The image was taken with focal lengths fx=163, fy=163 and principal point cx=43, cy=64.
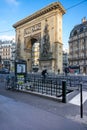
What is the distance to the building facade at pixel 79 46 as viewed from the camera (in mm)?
62844

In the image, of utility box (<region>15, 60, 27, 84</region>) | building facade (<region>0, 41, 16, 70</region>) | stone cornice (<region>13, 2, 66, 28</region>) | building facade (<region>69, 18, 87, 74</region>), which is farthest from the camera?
building facade (<region>0, 41, 16, 70</region>)

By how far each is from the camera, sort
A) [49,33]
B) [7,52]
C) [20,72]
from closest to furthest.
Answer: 1. [20,72]
2. [49,33]
3. [7,52]

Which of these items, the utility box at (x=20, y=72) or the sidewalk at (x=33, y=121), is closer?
the sidewalk at (x=33, y=121)

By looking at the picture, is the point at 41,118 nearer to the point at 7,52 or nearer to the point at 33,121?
the point at 33,121

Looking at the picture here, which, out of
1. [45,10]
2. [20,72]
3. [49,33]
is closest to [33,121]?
[20,72]

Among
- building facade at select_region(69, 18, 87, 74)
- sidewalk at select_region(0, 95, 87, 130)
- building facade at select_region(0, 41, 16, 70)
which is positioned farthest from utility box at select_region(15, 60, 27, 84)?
building facade at select_region(0, 41, 16, 70)

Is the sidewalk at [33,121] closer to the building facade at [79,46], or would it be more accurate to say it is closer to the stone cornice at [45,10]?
the stone cornice at [45,10]

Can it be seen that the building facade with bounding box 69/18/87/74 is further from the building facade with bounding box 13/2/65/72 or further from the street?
the street

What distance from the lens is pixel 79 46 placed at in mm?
65875

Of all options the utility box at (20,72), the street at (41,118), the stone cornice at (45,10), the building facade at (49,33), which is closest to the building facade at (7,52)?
the stone cornice at (45,10)

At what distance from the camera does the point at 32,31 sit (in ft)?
144

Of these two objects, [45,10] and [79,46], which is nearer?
[45,10]

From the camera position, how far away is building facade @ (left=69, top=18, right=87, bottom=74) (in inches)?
2474

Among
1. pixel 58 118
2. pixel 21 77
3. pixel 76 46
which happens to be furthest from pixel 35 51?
pixel 58 118
